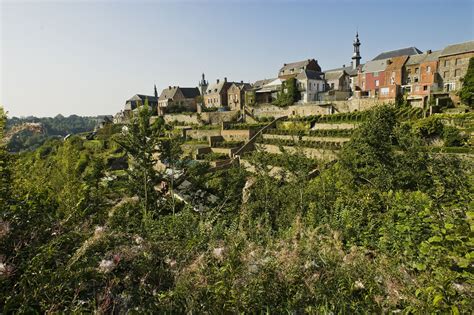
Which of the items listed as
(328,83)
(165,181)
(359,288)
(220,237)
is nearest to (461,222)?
(359,288)

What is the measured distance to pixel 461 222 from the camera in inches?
122

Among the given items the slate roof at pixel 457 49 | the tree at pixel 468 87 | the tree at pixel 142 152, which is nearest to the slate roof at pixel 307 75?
the slate roof at pixel 457 49

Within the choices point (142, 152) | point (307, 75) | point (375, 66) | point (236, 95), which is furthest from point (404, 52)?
point (142, 152)

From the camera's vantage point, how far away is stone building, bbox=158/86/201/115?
63.8 meters

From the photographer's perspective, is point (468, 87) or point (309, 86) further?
point (309, 86)

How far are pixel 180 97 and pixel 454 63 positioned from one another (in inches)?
2092

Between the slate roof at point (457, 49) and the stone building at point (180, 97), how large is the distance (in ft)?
153

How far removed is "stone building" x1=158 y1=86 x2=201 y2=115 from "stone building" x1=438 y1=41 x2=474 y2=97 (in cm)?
4644

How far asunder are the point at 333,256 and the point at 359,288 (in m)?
0.47

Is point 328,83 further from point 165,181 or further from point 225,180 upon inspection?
point 165,181

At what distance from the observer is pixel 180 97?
67.4 m

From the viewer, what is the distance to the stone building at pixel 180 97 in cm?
Result: 6381

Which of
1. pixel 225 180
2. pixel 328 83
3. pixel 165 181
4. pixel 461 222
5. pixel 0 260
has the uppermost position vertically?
pixel 328 83

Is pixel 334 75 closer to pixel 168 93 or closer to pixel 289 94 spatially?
pixel 289 94
